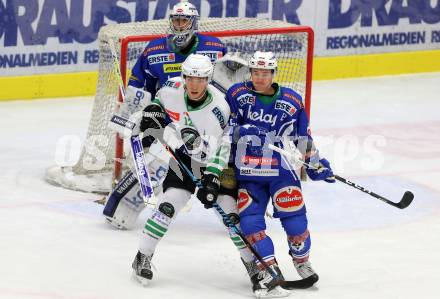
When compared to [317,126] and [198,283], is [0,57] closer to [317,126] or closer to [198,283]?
[317,126]

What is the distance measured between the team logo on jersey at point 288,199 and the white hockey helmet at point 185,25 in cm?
152

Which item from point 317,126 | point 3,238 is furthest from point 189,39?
point 317,126

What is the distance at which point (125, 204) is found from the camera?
309 inches

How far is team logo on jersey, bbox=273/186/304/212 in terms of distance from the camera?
6.76 meters

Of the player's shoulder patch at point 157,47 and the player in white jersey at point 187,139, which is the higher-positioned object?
the player's shoulder patch at point 157,47

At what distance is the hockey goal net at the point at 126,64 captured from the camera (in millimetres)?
8758

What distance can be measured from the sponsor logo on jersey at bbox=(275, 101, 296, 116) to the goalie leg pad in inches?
54.8

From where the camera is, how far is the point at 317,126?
10.8 m

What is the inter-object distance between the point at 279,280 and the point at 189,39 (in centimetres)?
195

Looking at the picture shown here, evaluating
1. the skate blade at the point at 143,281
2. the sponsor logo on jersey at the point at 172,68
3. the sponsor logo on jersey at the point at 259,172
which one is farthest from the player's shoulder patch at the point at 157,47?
the skate blade at the point at 143,281

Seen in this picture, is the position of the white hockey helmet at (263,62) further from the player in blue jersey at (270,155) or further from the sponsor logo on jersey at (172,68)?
the sponsor logo on jersey at (172,68)

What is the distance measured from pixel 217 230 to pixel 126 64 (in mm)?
1434

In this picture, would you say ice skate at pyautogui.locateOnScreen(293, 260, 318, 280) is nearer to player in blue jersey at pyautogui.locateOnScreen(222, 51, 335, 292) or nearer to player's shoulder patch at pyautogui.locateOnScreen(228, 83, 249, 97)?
player in blue jersey at pyautogui.locateOnScreen(222, 51, 335, 292)

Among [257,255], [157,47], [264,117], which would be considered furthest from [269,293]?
[157,47]
